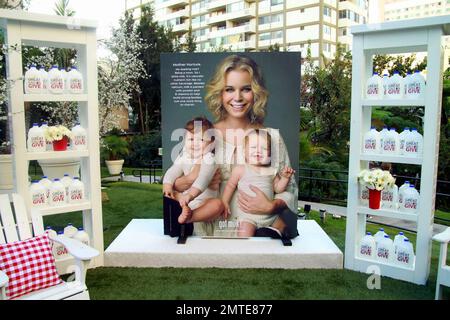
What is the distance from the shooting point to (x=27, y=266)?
3.13 m

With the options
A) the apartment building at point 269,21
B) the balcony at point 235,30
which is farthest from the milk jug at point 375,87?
the balcony at point 235,30

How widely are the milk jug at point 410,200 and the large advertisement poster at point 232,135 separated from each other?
1177mm

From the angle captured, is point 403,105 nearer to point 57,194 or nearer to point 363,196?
point 363,196

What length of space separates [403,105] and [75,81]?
10.7 feet

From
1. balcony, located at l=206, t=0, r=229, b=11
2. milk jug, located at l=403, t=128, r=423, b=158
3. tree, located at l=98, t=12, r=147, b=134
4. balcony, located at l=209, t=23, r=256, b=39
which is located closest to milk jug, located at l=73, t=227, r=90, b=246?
milk jug, located at l=403, t=128, r=423, b=158

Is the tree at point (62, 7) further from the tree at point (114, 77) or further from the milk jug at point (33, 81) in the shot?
the milk jug at point (33, 81)

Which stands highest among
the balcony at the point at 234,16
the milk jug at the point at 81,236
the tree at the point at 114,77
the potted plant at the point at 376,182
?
the balcony at the point at 234,16

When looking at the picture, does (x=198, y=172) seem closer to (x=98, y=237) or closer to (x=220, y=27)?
(x=98, y=237)

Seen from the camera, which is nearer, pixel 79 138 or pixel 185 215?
pixel 79 138

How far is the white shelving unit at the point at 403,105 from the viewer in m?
3.73

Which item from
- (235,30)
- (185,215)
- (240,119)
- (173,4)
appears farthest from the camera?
(173,4)

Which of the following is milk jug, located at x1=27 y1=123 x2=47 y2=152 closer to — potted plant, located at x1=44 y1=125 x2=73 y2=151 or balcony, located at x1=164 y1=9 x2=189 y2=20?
potted plant, located at x1=44 y1=125 x2=73 y2=151

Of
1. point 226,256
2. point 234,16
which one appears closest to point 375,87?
point 226,256

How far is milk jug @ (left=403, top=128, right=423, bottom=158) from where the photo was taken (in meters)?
3.92
